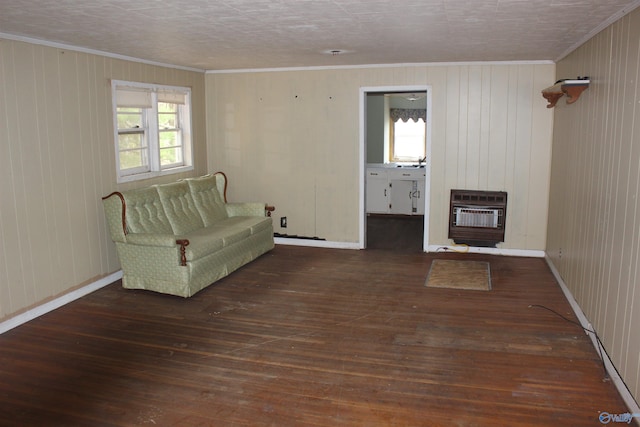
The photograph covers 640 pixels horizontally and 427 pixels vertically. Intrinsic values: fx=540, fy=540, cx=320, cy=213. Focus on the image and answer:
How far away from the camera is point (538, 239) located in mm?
6605

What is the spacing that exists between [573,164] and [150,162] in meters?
4.55

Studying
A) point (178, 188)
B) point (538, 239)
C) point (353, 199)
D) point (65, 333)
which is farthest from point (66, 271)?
point (538, 239)

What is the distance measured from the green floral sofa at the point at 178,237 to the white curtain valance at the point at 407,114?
4916 millimetres

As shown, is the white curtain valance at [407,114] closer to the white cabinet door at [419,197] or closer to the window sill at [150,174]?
the white cabinet door at [419,197]

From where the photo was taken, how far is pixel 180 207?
19.6 ft

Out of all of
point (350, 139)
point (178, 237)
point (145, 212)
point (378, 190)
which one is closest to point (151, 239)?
point (178, 237)

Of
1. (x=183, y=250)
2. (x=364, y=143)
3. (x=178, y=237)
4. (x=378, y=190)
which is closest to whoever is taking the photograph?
(x=183, y=250)

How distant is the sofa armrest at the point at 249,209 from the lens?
676 centimetres

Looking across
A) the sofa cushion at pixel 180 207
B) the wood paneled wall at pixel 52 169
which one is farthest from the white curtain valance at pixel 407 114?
the wood paneled wall at pixel 52 169

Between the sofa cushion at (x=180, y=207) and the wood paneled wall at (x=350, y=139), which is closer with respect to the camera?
the sofa cushion at (x=180, y=207)

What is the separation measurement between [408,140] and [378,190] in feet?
6.37

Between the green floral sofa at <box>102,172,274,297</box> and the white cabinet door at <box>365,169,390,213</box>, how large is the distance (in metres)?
3.05

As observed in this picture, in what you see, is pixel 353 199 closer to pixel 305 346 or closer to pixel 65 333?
pixel 305 346

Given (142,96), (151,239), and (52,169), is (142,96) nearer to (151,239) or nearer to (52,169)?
(52,169)
